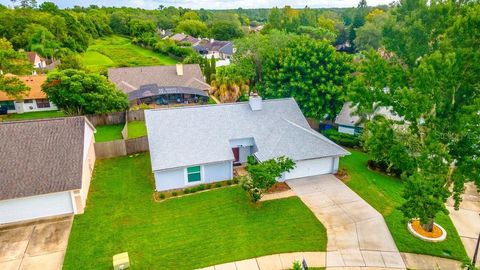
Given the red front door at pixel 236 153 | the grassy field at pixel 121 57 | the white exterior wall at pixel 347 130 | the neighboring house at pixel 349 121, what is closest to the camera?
the red front door at pixel 236 153

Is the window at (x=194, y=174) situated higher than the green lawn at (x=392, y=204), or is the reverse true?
the window at (x=194, y=174)

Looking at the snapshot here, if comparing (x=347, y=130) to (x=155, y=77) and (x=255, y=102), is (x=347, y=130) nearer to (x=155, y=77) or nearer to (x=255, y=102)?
(x=255, y=102)

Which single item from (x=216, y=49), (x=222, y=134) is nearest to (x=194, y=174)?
(x=222, y=134)

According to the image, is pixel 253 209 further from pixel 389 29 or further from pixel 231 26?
pixel 231 26

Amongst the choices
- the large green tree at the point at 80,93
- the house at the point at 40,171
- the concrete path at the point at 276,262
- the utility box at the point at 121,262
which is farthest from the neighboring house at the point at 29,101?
the concrete path at the point at 276,262

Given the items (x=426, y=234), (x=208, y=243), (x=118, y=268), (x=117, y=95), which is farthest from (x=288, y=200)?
(x=117, y=95)

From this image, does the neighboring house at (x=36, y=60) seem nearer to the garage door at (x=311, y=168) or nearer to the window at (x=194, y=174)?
the window at (x=194, y=174)

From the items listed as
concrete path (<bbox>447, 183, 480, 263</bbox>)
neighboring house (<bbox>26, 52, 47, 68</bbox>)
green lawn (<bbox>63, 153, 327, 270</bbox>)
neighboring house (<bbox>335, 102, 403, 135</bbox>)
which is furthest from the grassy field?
concrete path (<bbox>447, 183, 480, 263</bbox>)
